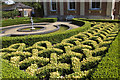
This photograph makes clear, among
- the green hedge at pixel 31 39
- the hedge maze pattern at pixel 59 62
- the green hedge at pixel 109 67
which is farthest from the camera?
the green hedge at pixel 31 39

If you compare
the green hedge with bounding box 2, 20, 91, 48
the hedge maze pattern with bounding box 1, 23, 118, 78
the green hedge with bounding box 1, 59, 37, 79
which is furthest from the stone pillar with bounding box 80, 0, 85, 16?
the green hedge with bounding box 1, 59, 37, 79

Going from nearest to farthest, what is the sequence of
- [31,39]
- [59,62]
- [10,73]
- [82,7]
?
[10,73] < [59,62] < [31,39] < [82,7]

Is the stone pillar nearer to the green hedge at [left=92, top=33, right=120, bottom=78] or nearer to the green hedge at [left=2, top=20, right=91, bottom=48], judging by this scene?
the green hedge at [left=2, top=20, right=91, bottom=48]

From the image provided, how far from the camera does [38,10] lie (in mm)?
26328

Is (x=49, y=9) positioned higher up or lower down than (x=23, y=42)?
higher up

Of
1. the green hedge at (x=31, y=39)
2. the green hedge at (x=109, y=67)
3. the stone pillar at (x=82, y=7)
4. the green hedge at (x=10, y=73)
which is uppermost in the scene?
the stone pillar at (x=82, y=7)

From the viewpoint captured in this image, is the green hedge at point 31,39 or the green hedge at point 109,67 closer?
the green hedge at point 109,67

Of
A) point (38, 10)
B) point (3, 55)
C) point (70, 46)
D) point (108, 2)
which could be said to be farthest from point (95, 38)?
point (38, 10)

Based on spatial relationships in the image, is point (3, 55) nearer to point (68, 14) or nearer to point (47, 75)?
point (47, 75)

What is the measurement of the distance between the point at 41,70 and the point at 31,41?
372 cm

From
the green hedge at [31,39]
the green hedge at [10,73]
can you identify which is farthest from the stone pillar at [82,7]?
the green hedge at [10,73]

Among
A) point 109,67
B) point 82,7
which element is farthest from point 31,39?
point 82,7

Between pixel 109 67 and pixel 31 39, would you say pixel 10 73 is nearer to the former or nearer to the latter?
pixel 109 67

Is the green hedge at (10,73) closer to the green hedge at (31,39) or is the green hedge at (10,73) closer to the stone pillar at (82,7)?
the green hedge at (31,39)
